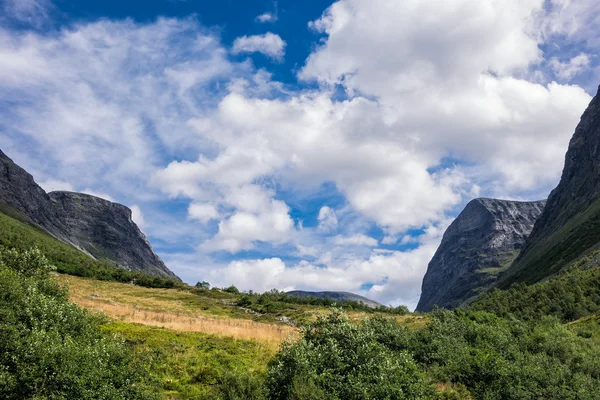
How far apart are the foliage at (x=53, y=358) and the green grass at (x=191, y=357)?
2.16 meters

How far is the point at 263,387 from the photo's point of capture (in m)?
17.9

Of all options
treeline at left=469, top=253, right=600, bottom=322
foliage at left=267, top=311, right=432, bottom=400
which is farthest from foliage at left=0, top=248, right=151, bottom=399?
treeline at left=469, top=253, right=600, bottom=322

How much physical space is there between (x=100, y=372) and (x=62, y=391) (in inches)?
54.5

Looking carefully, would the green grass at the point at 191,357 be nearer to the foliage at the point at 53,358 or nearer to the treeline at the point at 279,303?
the foliage at the point at 53,358

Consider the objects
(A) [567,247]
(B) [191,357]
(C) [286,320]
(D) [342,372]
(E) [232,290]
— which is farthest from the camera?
(A) [567,247]

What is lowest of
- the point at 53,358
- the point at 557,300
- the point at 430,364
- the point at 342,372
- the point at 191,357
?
the point at 191,357

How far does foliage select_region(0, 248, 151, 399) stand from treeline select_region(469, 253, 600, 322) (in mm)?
53815

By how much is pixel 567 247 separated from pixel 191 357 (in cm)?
16501

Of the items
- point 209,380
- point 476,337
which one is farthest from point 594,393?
point 209,380

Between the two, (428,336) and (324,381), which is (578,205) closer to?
(428,336)

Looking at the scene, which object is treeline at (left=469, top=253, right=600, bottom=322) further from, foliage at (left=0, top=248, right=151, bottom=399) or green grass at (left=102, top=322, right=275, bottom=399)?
foliage at (left=0, top=248, right=151, bottom=399)

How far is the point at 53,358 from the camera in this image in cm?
1571

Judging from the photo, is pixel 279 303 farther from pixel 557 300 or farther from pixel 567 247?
pixel 567 247

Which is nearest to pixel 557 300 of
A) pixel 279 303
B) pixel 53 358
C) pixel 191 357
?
pixel 279 303
